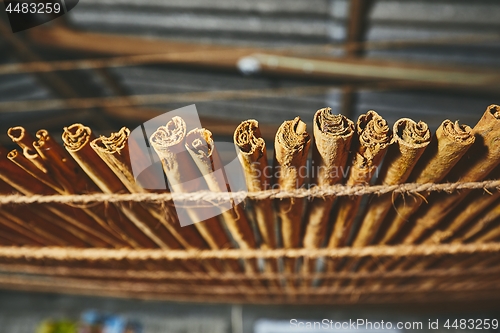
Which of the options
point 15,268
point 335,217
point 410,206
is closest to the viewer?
point 410,206

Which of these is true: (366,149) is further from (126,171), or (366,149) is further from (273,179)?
(126,171)

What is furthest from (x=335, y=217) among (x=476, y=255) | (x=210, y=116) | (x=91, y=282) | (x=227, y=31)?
(x=210, y=116)

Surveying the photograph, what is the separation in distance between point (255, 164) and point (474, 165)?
0.86m

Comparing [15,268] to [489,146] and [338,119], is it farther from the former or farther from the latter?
[489,146]

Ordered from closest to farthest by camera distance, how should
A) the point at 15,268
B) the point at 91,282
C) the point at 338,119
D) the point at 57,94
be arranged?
the point at 338,119, the point at 15,268, the point at 91,282, the point at 57,94

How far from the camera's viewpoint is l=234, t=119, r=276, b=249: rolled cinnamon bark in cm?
120

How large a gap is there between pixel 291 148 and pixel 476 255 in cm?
159

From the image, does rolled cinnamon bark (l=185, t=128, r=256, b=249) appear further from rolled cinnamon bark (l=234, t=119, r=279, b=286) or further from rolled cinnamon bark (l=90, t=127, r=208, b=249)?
rolled cinnamon bark (l=90, t=127, r=208, b=249)

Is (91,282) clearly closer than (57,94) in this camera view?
Yes

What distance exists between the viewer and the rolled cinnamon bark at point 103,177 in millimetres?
1276

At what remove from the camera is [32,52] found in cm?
408

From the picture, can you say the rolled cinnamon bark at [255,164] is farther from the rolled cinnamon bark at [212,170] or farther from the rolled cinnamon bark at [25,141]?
the rolled cinnamon bark at [25,141]

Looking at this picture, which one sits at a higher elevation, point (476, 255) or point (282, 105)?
point (282, 105)

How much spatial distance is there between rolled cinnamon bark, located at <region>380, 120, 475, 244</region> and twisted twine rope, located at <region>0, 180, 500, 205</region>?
51 mm
